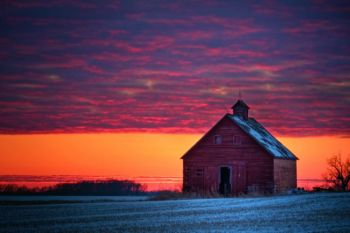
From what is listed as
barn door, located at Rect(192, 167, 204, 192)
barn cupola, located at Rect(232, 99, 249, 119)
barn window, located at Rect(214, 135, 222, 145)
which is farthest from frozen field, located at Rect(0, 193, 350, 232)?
barn cupola, located at Rect(232, 99, 249, 119)

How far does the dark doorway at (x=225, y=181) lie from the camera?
4559 centimetres

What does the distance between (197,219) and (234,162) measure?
70.7 feet

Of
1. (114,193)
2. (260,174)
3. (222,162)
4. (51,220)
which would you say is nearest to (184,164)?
(222,162)

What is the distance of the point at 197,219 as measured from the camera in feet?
79.2

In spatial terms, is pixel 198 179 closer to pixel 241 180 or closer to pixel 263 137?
pixel 241 180

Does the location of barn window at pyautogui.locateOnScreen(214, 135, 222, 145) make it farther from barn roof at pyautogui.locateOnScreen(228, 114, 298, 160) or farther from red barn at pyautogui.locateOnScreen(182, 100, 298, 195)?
barn roof at pyautogui.locateOnScreen(228, 114, 298, 160)

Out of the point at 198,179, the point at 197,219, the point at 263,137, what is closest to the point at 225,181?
the point at 198,179

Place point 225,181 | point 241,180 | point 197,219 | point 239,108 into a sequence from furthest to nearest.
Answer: point 239,108 → point 225,181 → point 241,180 → point 197,219

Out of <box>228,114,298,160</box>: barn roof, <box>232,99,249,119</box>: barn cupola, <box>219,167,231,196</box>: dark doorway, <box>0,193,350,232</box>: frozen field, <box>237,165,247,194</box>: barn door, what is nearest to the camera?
<box>0,193,350,232</box>: frozen field

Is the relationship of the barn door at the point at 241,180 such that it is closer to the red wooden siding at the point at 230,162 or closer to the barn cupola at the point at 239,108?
the red wooden siding at the point at 230,162

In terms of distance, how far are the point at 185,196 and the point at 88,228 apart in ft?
77.1

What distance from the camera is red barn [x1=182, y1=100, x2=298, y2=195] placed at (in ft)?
146

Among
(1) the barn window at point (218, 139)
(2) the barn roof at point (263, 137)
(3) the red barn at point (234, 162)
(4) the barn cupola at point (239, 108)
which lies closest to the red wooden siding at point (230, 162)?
(3) the red barn at point (234, 162)

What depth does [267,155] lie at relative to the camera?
44.6 m
